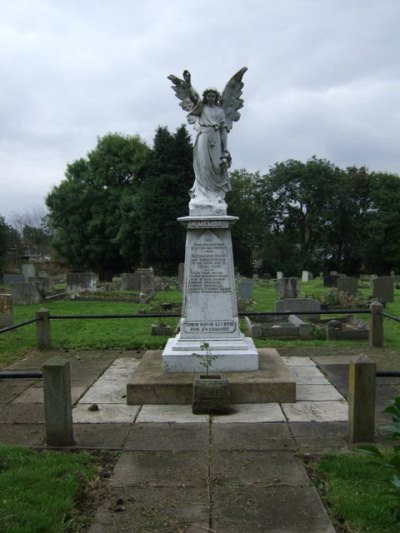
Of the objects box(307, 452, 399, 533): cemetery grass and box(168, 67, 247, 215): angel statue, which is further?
box(168, 67, 247, 215): angel statue

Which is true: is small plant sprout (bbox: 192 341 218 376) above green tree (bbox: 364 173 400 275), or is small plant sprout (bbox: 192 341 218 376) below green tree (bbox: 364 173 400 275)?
below

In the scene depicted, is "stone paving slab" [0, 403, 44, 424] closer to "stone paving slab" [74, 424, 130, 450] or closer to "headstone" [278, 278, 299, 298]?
"stone paving slab" [74, 424, 130, 450]

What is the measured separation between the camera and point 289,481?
3.95 meters

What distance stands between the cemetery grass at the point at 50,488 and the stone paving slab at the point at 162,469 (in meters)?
0.14

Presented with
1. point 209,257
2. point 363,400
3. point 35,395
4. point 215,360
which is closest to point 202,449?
point 363,400

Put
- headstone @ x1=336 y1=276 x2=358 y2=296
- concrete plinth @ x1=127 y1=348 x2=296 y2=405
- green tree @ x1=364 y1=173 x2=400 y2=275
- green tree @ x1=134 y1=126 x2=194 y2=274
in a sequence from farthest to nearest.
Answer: green tree @ x1=364 y1=173 x2=400 y2=275
green tree @ x1=134 y1=126 x2=194 y2=274
headstone @ x1=336 y1=276 x2=358 y2=296
concrete plinth @ x1=127 y1=348 x2=296 y2=405

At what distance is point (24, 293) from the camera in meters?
19.2

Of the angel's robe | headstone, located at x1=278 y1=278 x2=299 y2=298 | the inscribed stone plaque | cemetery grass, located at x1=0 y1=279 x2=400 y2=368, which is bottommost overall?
cemetery grass, located at x1=0 y1=279 x2=400 y2=368

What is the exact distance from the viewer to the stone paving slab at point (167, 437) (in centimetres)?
470

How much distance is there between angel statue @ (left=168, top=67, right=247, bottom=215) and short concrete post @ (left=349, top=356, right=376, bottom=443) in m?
3.10

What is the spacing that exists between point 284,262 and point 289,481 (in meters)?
49.3

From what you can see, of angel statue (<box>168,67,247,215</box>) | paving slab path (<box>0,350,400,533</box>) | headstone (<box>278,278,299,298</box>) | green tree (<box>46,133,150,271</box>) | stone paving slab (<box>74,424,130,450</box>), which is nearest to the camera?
paving slab path (<box>0,350,400,533</box>)

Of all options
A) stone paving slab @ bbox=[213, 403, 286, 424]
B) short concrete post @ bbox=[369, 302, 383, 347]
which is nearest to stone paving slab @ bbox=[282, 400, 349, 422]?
stone paving slab @ bbox=[213, 403, 286, 424]

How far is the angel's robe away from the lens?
7.02m
